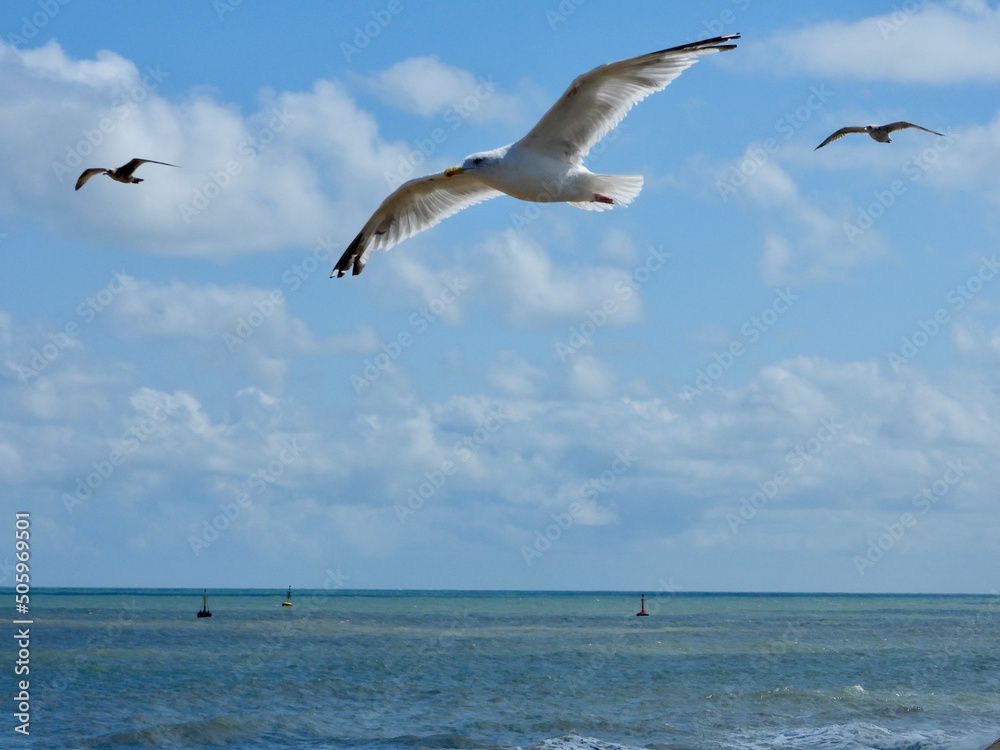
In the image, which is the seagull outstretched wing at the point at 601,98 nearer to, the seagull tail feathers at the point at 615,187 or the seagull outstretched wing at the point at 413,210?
the seagull tail feathers at the point at 615,187

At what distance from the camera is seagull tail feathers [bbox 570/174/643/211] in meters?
9.80

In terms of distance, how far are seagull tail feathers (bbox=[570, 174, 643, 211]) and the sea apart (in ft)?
30.2

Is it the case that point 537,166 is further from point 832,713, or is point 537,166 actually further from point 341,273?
point 832,713

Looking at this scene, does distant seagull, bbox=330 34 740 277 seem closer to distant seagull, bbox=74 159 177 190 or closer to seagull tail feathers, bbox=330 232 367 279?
seagull tail feathers, bbox=330 232 367 279

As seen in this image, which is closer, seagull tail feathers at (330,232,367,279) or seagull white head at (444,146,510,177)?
seagull white head at (444,146,510,177)

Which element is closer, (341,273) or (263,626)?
(341,273)

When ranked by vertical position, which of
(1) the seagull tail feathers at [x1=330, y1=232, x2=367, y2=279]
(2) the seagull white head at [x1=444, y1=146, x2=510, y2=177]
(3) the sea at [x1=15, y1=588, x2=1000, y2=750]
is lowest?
(3) the sea at [x1=15, y1=588, x2=1000, y2=750]

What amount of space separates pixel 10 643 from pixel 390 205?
104 feet

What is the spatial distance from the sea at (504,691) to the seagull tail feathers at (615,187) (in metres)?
9.19

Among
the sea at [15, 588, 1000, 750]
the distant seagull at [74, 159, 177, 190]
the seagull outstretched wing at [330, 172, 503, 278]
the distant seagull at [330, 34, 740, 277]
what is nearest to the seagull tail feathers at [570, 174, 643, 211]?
the distant seagull at [330, 34, 740, 277]

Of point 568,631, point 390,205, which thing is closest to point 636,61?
point 390,205

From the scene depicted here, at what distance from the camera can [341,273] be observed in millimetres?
10773

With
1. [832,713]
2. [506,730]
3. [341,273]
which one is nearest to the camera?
[341,273]

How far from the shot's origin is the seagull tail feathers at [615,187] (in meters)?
9.80
